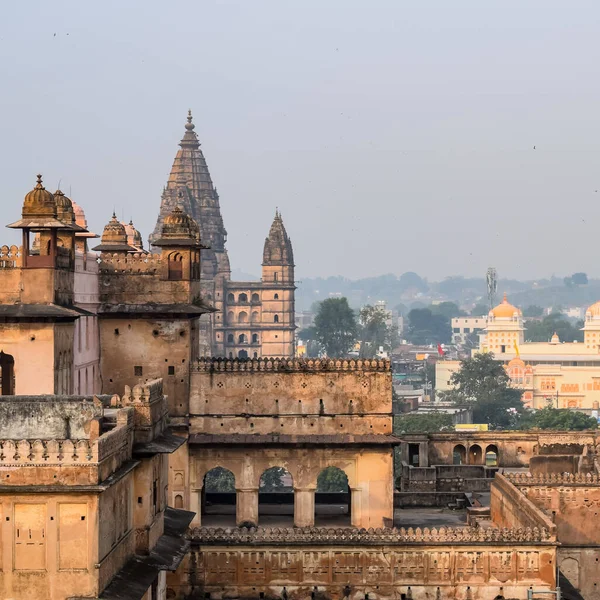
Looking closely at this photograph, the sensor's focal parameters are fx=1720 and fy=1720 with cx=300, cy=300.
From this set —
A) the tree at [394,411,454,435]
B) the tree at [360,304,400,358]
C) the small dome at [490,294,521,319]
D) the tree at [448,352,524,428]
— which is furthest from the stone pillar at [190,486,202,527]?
the small dome at [490,294,521,319]

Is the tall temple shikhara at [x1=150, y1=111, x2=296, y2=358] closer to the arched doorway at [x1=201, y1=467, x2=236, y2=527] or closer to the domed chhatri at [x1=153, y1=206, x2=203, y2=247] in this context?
the arched doorway at [x1=201, y1=467, x2=236, y2=527]

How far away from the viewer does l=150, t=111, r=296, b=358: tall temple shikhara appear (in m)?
136

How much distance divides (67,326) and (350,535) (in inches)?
315

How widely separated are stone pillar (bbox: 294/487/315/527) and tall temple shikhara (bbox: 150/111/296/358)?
90.3 metres

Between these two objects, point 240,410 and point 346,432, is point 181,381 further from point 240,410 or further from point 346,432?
point 346,432

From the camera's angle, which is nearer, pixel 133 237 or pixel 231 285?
pixel 133 237

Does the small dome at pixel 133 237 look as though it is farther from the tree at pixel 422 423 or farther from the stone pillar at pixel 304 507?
the tree at pixel 422 423

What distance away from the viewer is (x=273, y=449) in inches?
1716

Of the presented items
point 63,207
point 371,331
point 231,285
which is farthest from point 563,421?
point 371,331

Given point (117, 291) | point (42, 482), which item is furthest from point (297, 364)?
point (42, 482)

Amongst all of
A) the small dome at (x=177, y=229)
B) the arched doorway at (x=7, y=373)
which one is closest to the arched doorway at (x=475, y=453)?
the small dome at (x=177, y=229)

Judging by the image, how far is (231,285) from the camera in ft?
469

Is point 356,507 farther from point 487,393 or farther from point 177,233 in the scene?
point 487,393

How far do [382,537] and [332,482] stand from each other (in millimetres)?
46432
